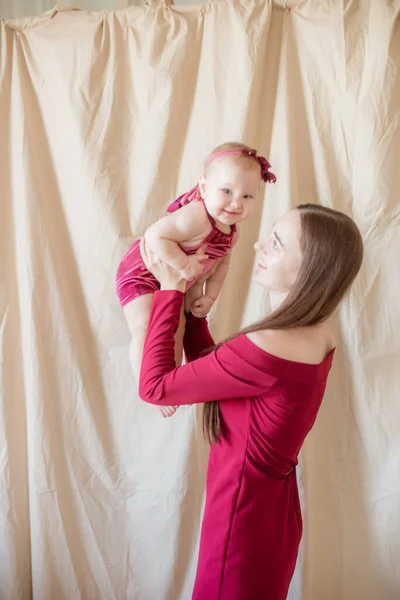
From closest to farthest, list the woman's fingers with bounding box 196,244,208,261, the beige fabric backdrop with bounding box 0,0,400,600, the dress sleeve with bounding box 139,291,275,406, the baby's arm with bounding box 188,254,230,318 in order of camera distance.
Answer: the dress sleeve with bounding box 139,291,275,406
the woman's fingers with bounding box 196,244,208,261
the baby's arm with bounding box 188,254,230,318
the beige fabric backdrop with bounding box 0,0,400,600

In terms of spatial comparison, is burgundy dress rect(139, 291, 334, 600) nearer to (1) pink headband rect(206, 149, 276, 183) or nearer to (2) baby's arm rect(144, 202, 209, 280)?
(2) baby's arm rect(144, 202, 209, 280)

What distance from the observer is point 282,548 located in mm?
1046

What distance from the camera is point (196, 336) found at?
3.88 ft

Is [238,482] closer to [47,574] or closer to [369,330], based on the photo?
[369,330]

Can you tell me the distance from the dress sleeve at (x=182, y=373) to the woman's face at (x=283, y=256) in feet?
0.52

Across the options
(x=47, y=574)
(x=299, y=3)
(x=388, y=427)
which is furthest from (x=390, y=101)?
(x=47, y=574)

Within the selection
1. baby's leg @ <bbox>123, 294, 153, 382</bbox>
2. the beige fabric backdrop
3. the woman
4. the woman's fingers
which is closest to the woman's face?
the woman

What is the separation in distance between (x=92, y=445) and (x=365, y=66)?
1.29m

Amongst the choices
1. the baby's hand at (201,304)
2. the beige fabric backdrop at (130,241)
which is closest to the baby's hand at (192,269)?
the baby's hand at (201,304)

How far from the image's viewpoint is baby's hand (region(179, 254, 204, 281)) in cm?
102

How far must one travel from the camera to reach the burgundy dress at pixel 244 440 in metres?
0.95

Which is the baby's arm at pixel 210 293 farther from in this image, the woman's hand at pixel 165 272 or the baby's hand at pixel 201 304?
the woman's hand at pixel 165 272

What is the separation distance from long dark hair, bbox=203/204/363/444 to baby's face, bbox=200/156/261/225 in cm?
12

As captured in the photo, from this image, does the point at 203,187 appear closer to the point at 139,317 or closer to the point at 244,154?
the point at 244,154
